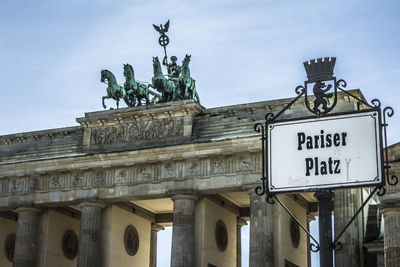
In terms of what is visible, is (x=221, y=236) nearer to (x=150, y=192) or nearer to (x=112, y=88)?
(x=150, y=192)

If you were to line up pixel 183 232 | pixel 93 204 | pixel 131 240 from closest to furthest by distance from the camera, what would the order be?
1. pixel 183 232
2. pixel 93 204
3. pixel 131 240

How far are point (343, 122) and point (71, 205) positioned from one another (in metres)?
40.1

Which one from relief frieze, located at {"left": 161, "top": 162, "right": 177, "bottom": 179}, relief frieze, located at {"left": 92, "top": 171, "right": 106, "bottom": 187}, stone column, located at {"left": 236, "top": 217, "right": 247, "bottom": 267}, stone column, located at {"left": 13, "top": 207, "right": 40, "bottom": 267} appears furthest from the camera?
stone column, located at {"left": 236, "top": 217, "right": 247, "bottom": 267}

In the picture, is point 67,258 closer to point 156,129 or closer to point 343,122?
point 156,129

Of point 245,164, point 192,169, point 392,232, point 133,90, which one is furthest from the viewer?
point 133,90

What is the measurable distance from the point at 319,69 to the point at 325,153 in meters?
0.69

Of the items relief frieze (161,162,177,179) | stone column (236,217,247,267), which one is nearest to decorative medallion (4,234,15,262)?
relief frieze (161,162,177,179)

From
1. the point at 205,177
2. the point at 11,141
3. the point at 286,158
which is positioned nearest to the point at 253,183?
the point at 205,177

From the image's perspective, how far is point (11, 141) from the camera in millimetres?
47750

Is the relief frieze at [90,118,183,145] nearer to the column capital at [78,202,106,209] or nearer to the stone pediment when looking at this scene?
the stone pediment

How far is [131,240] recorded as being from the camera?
45.7 metres

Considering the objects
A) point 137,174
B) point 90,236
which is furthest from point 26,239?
point 137,174

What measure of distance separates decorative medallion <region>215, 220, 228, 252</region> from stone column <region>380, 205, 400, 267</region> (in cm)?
1838

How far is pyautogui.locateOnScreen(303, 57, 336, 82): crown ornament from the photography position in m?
5.87
